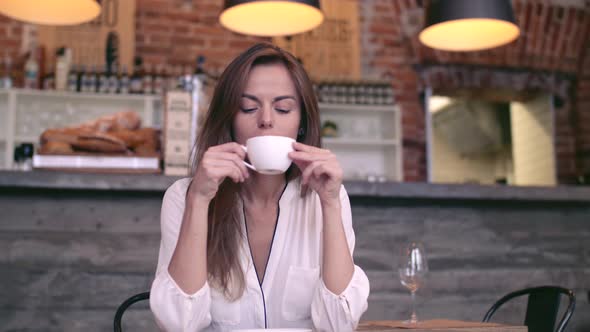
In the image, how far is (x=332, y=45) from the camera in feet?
15.3

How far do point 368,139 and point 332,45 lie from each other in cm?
76

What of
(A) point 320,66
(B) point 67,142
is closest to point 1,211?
(B) point 67,142

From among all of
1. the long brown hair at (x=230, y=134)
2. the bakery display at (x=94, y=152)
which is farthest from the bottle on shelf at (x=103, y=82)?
the long brown hair at (x=230, y=134)

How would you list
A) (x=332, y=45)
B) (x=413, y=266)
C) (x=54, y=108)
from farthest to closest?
(x=332, y=45) → (x=54, y=108) → (x=413, y=266)

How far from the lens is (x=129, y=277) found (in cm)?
228

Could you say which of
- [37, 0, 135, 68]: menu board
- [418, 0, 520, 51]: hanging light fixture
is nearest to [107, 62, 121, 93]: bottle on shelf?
[37, 0, 135, 68]: menu board

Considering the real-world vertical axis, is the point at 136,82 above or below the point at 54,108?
above

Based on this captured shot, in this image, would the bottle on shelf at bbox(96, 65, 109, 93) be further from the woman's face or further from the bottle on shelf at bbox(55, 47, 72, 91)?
the woman's face

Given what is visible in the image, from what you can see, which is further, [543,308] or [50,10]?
[50,10]

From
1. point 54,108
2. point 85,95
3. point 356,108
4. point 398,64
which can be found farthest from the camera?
point 398,64

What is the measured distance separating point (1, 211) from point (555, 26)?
Result: 436 cm


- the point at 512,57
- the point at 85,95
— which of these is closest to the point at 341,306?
the point at 85,95

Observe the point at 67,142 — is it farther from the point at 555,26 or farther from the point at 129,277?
the point at 555,26

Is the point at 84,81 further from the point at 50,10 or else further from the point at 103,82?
the point at 50,10
